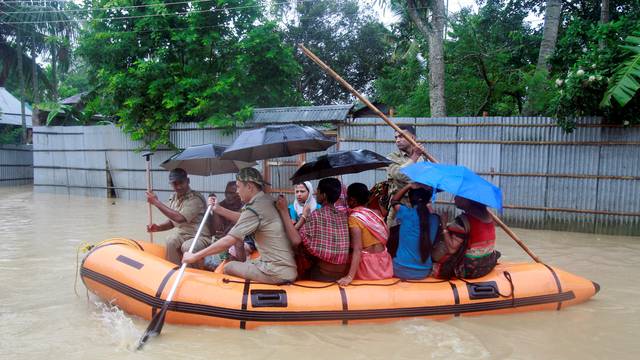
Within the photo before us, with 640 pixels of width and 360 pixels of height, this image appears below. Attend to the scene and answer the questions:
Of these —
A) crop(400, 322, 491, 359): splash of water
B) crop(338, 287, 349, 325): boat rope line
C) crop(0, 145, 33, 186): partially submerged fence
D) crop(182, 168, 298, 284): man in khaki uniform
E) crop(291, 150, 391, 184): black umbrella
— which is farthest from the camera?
crop(0, 145, 33, 186): partially submerged fence

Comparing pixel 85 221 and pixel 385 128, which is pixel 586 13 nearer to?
pixel 385 128

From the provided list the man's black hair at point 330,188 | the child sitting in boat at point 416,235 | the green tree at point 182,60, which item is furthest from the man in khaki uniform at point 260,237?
the green tree at point 182,60

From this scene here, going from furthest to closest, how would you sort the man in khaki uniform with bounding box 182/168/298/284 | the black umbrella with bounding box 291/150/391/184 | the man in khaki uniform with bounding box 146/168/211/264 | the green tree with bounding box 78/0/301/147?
the green tree with bounding box 78/0/301/147, the man in khaki uniform with bounding box 146/168/211/264, the black umbrella with bounding box 291/150/391/184, the man in khaki uniform with bounding box 182/168/298/284

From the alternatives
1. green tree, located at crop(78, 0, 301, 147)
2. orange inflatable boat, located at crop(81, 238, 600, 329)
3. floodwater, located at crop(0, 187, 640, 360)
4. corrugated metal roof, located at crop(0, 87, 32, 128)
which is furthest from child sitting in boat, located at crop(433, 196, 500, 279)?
corrugated metal roof, located at crop(0, 87, 32, 128)

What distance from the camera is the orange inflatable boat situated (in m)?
4.35

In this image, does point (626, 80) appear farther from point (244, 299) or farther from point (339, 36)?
point (339, 36)

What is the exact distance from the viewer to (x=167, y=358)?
3.92 m

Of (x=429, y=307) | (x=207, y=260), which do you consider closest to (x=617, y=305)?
(x=429, y=307)

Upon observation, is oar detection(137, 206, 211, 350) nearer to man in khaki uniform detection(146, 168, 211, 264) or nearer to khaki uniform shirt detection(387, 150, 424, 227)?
man in khaki uniform detection(146, 168, 211, 264)

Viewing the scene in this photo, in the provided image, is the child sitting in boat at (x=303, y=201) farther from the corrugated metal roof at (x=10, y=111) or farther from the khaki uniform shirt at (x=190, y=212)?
the corrugated metal roof at (x=10, y=111)

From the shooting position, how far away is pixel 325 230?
437 cm

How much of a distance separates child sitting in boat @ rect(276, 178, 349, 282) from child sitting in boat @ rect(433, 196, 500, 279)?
3.03 feet

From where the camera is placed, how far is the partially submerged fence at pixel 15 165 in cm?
1927

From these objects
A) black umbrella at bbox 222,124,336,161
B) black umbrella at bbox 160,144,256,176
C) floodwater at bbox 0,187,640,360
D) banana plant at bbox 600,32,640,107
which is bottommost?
floodwater at bbox 0,187,640,360
